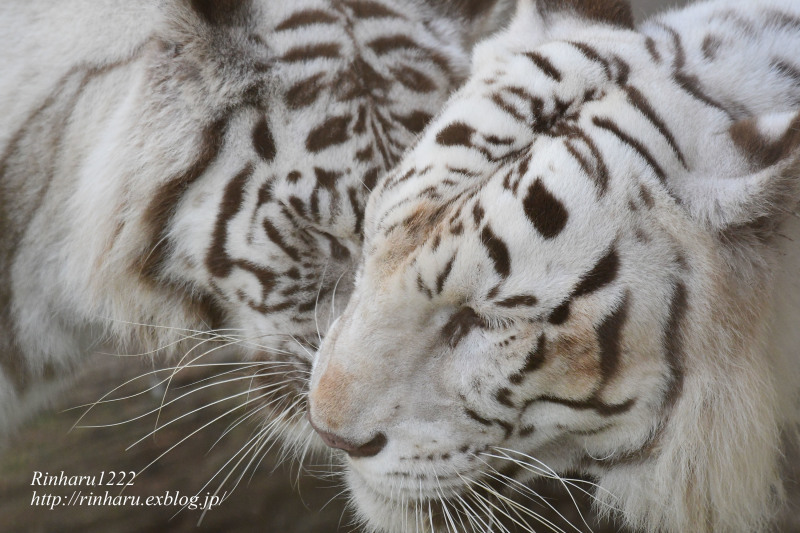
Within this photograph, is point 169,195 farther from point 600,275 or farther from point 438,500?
point 600,275

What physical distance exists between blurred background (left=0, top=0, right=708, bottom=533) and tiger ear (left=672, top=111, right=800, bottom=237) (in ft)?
3.40

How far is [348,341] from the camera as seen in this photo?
1.17 meters

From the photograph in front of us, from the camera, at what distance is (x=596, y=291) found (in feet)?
3.44

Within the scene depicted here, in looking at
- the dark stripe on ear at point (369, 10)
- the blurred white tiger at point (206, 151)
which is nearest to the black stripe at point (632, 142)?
the blurred white tiger at point (206, 151)

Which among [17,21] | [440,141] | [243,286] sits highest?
[440,141]

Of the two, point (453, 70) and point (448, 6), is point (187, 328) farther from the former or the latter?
point (448, 6)

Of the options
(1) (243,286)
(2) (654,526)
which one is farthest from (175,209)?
(2) (654,526)

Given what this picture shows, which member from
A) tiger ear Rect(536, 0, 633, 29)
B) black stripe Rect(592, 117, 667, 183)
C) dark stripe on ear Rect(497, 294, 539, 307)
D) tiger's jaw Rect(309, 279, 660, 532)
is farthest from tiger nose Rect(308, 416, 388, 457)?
tiger ear Rect(536, 0, 633, 29)

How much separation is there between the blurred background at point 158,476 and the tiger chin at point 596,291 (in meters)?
0.79

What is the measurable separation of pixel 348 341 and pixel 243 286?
49cm

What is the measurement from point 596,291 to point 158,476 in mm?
1636

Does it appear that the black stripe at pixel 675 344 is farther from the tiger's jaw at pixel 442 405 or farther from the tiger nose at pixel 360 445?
the tiger nose at pixel 360 445

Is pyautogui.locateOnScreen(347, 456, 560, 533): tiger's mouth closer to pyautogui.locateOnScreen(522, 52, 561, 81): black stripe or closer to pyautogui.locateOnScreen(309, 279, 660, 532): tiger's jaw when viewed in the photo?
pyautogui.locateOnScreen(309, 279, 660, 532): tiger's jaw

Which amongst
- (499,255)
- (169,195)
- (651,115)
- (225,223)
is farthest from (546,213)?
(169,195)
